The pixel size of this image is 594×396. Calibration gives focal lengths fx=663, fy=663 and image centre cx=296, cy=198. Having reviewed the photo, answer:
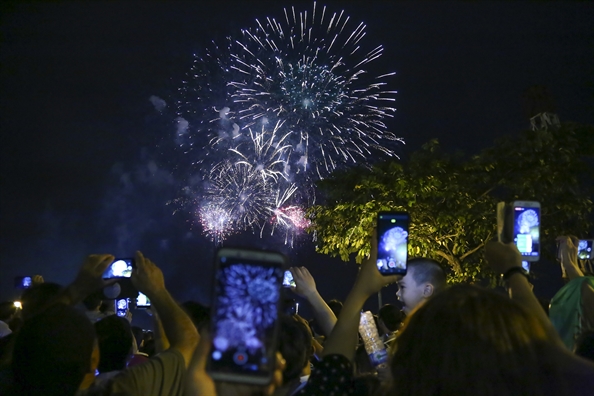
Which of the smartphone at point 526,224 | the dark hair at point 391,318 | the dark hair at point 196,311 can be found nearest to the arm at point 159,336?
the dark hair at point 196,311

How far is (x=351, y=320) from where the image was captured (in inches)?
107

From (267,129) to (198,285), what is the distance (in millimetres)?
14304

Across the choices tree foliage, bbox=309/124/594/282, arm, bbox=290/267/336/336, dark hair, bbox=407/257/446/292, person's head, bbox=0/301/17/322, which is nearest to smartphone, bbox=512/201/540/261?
dark hair, bbox=407/257/446/292

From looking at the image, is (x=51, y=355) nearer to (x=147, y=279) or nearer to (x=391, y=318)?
(x=147, y=279)

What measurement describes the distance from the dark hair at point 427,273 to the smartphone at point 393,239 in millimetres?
1254

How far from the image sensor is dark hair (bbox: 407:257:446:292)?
446 cm

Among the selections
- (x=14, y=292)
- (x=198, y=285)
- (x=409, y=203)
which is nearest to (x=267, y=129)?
(x=409, y=203)

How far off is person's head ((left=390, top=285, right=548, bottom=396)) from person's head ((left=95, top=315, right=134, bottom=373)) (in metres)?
2.65

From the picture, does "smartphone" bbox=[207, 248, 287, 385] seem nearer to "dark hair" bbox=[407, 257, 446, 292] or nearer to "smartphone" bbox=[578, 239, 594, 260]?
"dark hair" bbox=[407, 257, 446, 292]

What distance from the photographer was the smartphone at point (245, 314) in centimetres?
181

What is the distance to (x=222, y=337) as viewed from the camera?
1.84 m

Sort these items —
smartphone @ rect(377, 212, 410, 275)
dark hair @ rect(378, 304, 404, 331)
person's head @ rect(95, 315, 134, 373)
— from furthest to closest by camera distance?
dark hair @ rect(378, 304, 404, 331) → person's head @ rect(95, 315, 134, 373) → smartphone @ rect(377, 212, 410, 275)

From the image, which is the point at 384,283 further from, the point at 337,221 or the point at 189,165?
the point at 189,165

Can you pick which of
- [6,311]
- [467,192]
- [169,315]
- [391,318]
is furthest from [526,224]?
[467,192]
